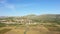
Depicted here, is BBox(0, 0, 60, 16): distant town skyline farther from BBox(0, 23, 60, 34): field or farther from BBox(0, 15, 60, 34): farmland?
BBox(0, 23, 60, 34): field

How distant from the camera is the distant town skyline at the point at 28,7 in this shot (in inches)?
75.4

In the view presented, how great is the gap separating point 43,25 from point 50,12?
0.28 metres

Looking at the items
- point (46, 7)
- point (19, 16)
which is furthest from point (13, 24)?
point (46, 7)

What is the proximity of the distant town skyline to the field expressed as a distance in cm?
25

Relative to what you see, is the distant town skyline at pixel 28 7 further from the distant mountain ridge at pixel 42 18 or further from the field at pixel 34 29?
the field at pixel 34 29

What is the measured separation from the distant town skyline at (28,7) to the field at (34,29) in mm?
250

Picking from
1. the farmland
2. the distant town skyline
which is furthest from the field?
the distant town skyline

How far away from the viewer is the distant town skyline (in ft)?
6.28

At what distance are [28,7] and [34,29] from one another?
442 millimetres

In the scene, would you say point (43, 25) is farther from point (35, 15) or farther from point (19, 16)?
point (19, 16)

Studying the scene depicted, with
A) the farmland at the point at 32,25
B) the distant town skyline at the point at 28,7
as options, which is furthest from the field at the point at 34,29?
the distant town skyline at the point at 28,7

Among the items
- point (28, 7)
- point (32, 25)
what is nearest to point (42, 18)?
point (32, 25)

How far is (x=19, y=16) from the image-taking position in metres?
1.96

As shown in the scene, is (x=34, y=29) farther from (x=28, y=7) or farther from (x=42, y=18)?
(x=28, y=7)
